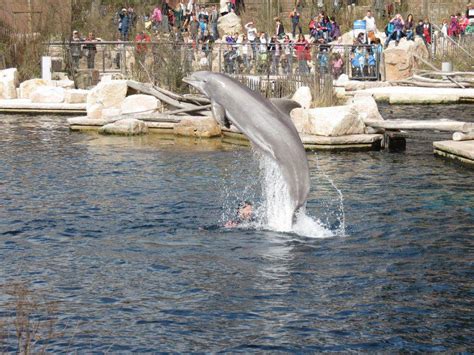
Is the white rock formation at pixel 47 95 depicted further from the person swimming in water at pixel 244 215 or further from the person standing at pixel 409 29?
the person swimming in water at pixel 244 215

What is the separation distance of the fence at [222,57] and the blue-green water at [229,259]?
9757 mm

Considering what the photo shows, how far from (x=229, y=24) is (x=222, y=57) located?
1297cm

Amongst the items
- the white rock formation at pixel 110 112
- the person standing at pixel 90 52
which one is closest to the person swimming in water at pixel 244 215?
the white rock formation at pixel 110 112

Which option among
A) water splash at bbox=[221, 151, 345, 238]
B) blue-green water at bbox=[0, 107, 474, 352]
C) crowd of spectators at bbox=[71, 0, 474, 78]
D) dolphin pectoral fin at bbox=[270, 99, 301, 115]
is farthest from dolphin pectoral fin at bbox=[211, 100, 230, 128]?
crowd of spectators at bbox=[71, 0, 474, 78]

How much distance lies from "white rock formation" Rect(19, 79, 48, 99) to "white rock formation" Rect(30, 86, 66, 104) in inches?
31.4

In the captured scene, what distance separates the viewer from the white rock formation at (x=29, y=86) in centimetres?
3014

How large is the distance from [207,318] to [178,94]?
17103mm

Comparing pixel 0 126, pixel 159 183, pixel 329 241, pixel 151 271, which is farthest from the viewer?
pixel 0 126

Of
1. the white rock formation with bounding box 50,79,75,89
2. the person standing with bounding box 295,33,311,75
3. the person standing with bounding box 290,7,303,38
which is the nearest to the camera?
the person standing with bounding box 295,33,311,75

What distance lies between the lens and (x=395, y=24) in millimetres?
37031

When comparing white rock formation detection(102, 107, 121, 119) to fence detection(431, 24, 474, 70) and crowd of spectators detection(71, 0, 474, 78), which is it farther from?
fence detection(431, 24, 474, 70)

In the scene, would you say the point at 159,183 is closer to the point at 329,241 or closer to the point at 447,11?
the point at 329,241

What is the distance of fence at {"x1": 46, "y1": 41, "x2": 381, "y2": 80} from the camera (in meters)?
28.8

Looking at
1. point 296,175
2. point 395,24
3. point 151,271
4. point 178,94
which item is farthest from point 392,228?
point 395,24
